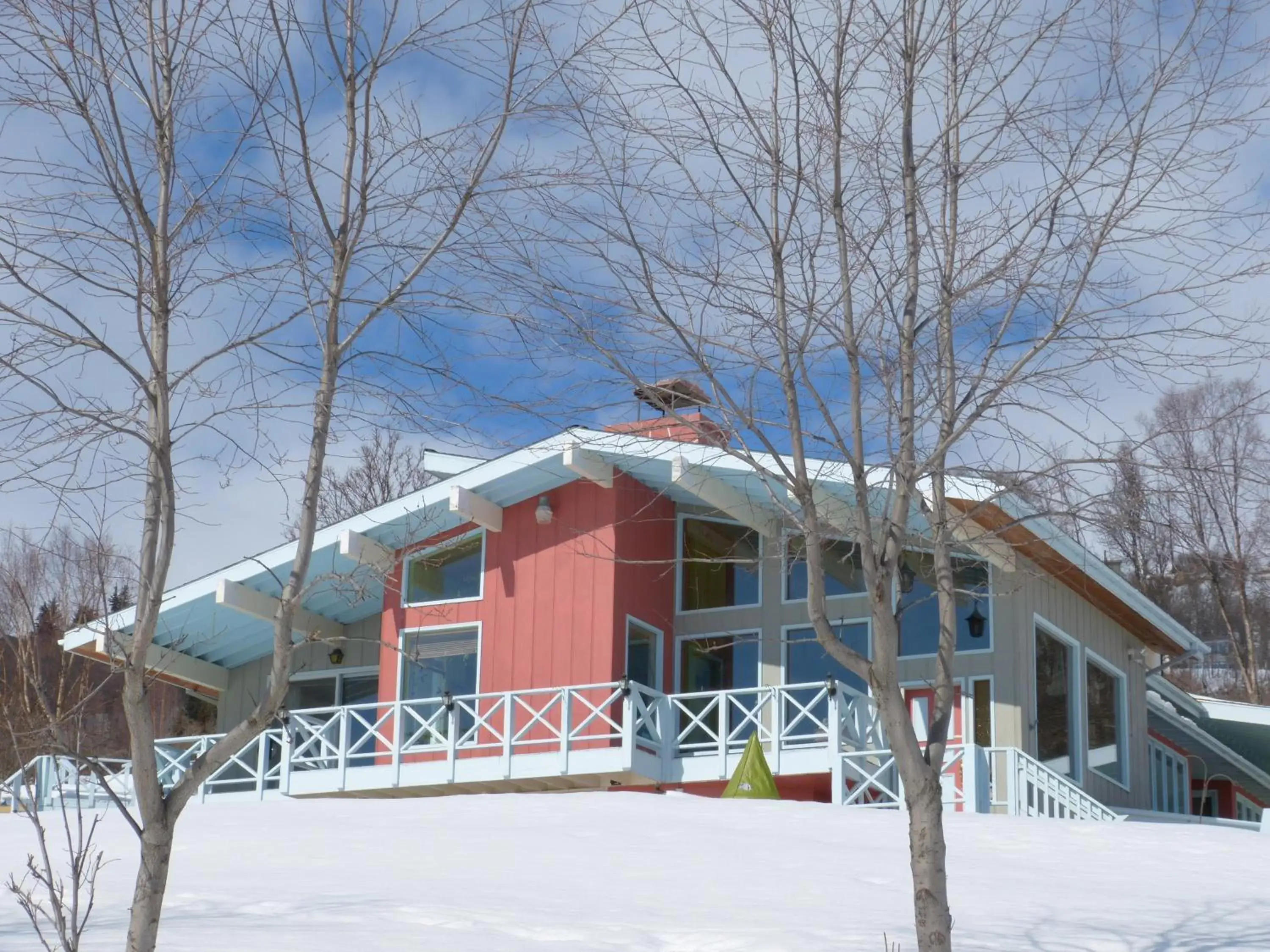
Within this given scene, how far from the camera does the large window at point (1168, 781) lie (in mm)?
19766

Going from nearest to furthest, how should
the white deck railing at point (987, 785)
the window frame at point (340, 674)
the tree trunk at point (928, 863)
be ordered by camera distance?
the tree trunk at point (928, 863) → the white deck railing at point (987, 785) → the window frame at point (340, 674)

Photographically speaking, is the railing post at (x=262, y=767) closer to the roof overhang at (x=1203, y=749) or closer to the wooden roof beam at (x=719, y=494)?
the wooden roof beam at (x=719, y=494)

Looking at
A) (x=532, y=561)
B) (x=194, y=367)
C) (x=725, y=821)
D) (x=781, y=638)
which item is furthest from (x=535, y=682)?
(x=194, y=367)

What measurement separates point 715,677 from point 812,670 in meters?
1.17

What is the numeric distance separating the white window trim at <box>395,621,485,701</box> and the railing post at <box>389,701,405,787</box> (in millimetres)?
438

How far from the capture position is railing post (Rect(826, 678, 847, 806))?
13609 millimetres

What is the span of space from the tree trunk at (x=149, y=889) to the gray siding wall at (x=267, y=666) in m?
13.8

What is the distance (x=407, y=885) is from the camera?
27.9ft

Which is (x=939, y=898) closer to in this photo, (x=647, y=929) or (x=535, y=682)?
(x=647, y=929)

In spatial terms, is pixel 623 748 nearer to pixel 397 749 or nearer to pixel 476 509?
pixel 397 749

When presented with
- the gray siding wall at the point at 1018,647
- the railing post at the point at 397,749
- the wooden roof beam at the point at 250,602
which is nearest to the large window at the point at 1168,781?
the gray siding wall at the point at 1018,647

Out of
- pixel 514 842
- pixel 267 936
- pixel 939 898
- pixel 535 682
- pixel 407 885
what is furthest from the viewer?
pixel 535 682

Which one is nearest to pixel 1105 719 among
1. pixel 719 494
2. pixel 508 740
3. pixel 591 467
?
pixel 719 494

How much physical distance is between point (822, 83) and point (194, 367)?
102 inches
